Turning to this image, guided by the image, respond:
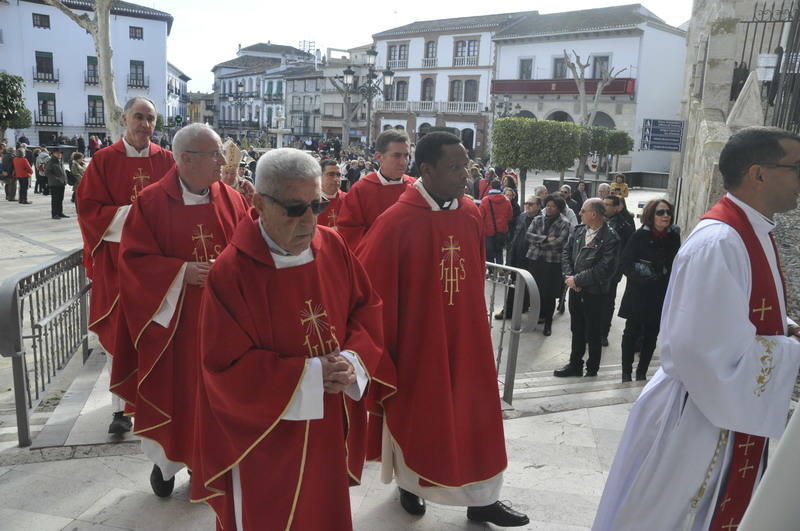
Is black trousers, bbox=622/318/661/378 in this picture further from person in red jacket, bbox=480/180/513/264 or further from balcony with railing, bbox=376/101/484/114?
balcony with railing, bbox=376/101/484/114

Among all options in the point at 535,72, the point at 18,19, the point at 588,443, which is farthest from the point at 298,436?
the point at 18,19

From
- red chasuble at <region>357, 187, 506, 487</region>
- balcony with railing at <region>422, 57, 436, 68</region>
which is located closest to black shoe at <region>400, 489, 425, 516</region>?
red chasuble at <region>357, 187, 506, 487</region>

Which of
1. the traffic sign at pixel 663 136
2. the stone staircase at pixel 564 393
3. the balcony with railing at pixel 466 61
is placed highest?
the balcony with railing at pixel 466 61

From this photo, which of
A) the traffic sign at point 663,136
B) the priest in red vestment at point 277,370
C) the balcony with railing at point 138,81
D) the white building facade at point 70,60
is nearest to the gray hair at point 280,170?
the priest in red vestment at point 277,370

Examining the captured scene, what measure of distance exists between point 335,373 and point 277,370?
216mm

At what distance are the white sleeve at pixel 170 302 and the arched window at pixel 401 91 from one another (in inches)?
1972

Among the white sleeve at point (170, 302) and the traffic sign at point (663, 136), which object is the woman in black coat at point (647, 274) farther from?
the traffic sign at point (663, 136)

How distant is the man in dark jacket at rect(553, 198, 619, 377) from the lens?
6.27 m

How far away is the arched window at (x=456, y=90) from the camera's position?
158 feet

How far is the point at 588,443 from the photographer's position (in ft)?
13.9

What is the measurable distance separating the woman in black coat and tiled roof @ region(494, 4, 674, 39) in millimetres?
35998

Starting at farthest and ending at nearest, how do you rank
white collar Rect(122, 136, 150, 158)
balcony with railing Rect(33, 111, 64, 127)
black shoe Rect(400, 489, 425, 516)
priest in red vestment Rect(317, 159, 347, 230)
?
balcony with railing Rect(33, 111, 64, 127), priest in red vestment Rect(317, 159, 347, 230), white collar Rect(122, 136, 150, 158), black shoe Rect(400, 489, 425, 516)

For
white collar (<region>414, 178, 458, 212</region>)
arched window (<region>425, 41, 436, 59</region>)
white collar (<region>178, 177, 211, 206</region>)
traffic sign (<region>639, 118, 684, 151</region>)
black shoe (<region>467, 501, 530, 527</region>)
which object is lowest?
black shoe (<region>467, 501, 530, 527</region>)

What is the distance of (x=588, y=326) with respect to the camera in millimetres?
6367
